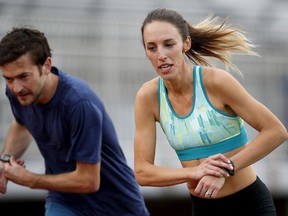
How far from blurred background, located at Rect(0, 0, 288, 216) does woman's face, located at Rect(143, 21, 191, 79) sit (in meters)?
3.91

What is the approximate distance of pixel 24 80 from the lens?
16.4ft

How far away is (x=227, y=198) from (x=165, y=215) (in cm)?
525

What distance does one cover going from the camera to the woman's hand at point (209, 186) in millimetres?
4359

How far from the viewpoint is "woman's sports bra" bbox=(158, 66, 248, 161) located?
182 inches

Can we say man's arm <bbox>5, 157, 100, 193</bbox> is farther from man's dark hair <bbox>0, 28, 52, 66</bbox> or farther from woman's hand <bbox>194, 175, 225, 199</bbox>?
woman's hand <bbox>194, 175, 225, 199</bbox>

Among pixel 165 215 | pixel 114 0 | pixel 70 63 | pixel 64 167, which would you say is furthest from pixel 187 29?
pixel 114 0

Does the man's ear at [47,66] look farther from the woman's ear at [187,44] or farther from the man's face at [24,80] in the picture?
the woman's ear at [187,44]

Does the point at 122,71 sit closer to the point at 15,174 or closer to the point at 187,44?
the point at 15,174

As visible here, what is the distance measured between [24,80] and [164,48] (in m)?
0.87

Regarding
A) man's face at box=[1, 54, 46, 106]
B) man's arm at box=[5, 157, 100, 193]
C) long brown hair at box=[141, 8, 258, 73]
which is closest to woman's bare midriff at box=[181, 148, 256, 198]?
long brown hair at box=[141, 8, 258, 73]

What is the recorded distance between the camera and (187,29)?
15.8 feet

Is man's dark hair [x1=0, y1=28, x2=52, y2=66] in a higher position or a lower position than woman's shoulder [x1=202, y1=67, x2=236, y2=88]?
higher

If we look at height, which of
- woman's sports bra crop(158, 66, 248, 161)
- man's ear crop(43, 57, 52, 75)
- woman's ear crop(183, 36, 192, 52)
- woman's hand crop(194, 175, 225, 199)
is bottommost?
woman's hand crop(194, 175, 225, 199)

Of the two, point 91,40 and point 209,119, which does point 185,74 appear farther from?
point 91,40
